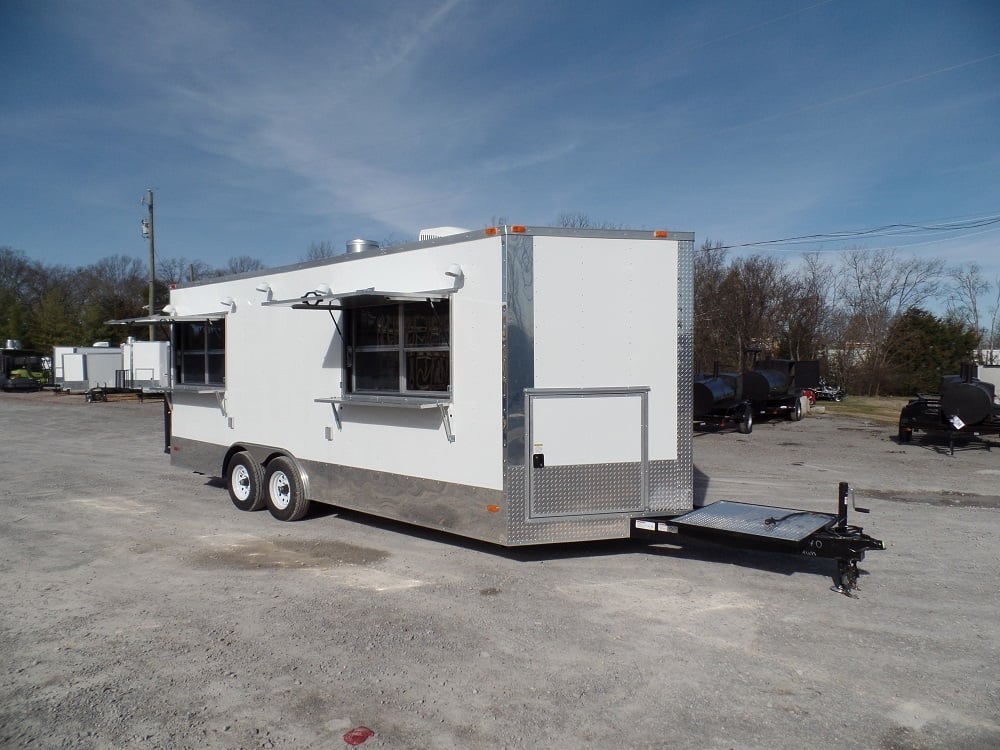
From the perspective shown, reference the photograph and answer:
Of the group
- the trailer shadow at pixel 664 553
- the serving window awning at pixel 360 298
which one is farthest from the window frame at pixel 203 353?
the trailer shadow at pixel 664 553

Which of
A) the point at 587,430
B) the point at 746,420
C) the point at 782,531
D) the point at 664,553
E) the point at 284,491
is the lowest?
the point at 664,553

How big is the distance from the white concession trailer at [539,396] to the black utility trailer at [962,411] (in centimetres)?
1071

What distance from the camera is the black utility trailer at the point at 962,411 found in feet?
48.7

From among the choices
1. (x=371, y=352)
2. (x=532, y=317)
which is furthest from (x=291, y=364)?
(x=532, y=317)

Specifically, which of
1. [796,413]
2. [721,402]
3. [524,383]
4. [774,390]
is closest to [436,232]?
[524,383]

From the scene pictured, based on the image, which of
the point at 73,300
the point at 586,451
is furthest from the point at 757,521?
the point at 73,300

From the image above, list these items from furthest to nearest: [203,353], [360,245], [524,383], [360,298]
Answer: [203,353]
[360,245]
[360,298]
[524,383]

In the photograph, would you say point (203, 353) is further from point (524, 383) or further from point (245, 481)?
point (524, 383)

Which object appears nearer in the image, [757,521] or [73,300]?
[757,521]

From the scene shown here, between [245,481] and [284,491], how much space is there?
88 cm

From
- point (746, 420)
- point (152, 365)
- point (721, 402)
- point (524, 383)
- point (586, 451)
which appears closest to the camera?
point (524, 383)

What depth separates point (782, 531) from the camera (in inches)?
233

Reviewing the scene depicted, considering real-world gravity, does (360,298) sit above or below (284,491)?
above

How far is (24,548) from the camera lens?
730 centimetres
